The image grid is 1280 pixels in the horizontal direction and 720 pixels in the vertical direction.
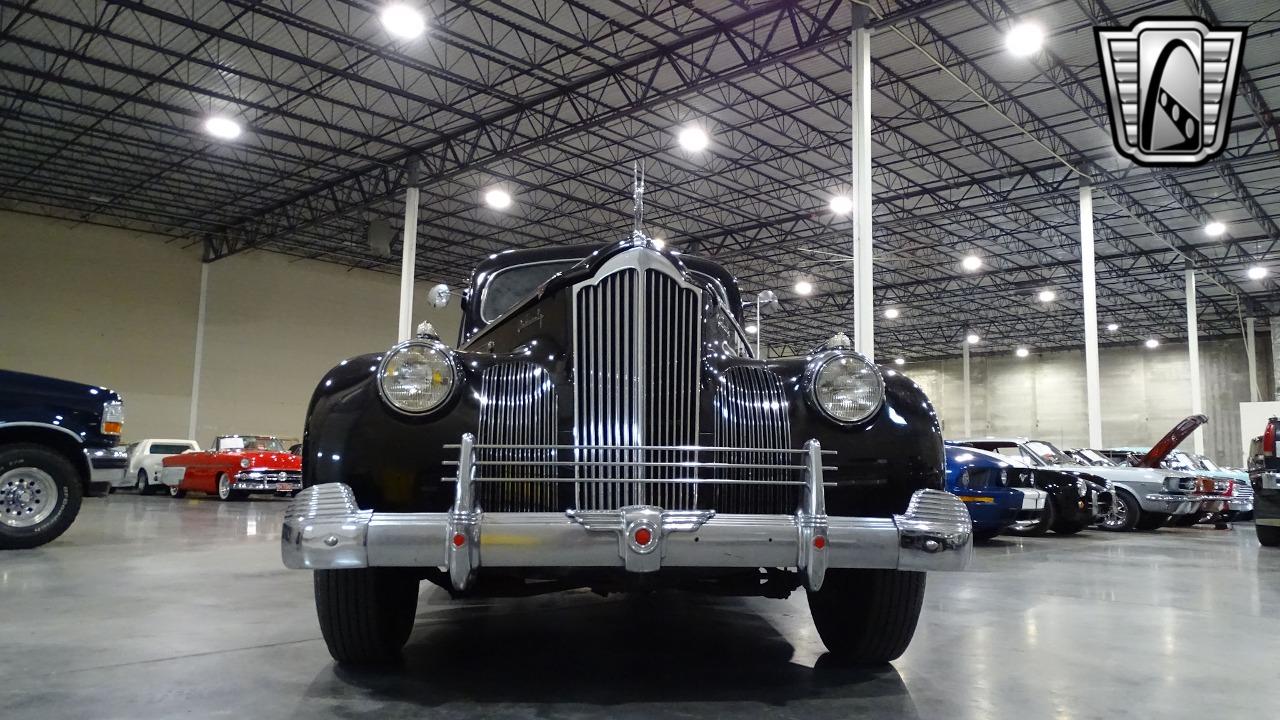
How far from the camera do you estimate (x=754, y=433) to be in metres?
3.23

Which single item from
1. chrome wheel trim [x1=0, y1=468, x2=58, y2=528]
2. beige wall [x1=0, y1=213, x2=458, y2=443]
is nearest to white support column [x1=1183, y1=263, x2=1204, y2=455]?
beige wall [x1=0, y1=213, x2=458, y2=443]

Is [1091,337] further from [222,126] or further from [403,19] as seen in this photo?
[222,126]

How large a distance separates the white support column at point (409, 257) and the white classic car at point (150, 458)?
20.1ft

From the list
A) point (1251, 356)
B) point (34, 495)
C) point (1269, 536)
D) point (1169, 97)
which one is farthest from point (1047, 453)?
point (1251, 356)

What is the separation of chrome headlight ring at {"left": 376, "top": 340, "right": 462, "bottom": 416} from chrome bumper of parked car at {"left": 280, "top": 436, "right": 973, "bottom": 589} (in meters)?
0.28

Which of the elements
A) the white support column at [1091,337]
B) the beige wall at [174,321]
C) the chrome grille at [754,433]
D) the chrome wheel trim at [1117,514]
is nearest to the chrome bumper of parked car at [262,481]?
the beige wall at [174,321]

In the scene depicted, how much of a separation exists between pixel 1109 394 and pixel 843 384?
40.0 m

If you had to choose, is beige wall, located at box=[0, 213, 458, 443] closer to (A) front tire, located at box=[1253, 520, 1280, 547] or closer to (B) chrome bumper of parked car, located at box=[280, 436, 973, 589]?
(B) chrome bumper of parked car, located at box=[280, 436, 973, 589]

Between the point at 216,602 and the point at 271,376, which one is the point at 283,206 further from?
the point at 216,602

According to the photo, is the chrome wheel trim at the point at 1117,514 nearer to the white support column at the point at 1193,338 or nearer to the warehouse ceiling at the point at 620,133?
the warehouse ceiling at the point at 620,133

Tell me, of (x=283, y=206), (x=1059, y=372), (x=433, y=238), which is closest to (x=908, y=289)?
(x=1059, y=372)

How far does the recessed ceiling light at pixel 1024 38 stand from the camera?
39.2 feet

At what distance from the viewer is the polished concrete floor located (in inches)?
115

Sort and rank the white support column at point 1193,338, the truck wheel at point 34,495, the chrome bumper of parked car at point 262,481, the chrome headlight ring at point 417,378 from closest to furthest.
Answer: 1. the chrome headlight ring at point 417,378
2. the truck wheel at point 34,495
3. the chrome bumper of parked car at point 262,481
4. the white support column at point 1193,338
